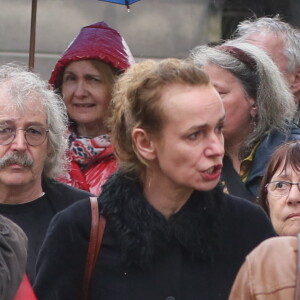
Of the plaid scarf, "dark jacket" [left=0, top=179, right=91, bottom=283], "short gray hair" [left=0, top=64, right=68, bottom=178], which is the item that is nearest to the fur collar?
"dark jacket" [left=0, top=179, right=91, bottom=283]

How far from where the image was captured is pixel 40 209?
4312 millimetres

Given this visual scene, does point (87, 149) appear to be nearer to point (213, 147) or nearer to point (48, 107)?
point (48, 107)

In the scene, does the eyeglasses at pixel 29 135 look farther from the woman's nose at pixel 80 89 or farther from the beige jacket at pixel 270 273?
the beige jacket at pixel 270 273

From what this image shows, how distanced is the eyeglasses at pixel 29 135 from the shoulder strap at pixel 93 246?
1049 mm

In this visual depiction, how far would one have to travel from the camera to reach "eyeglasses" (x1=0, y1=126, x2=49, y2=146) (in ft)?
14.3

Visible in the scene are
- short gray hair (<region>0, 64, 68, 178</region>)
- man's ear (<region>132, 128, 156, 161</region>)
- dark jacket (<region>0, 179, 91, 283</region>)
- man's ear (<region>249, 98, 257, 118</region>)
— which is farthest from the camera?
man's ear (<region>249, 98, 257, 118</region>)

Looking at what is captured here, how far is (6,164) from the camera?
4.34 metres

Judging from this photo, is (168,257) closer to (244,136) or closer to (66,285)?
(66,285)

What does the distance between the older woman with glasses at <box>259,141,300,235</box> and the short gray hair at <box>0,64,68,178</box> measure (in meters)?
0.99

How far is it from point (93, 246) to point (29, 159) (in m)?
1.07

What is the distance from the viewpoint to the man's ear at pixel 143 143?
3.42 m

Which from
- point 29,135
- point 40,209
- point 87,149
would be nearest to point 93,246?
point 40,209

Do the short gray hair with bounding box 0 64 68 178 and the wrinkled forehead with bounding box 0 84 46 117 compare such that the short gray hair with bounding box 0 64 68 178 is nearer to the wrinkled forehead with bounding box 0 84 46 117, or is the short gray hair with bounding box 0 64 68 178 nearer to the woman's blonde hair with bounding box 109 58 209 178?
the wrinkled forehead with bounding box 0 84 46 117

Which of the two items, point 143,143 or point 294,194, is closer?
point 143,143
